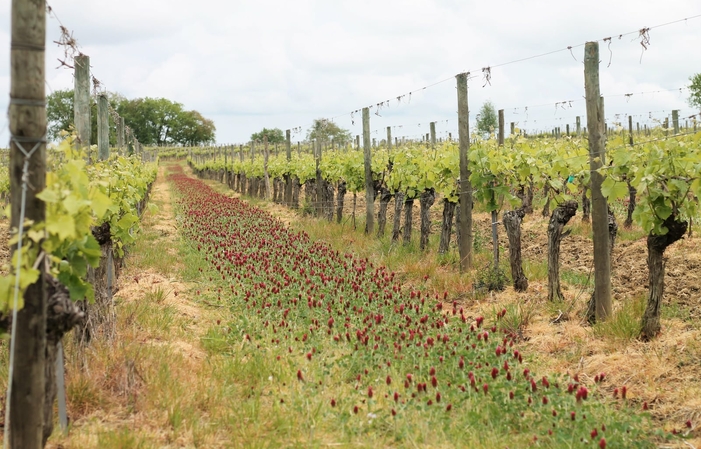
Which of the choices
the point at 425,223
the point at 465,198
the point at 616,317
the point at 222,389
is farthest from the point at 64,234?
the point at 425,223

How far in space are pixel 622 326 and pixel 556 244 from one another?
67.0 inches

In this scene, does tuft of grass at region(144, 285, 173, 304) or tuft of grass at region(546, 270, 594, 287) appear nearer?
tuft of grass at region(144, 285, 173, 304)

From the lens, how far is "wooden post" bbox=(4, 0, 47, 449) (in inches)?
125

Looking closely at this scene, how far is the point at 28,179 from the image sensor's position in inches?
126

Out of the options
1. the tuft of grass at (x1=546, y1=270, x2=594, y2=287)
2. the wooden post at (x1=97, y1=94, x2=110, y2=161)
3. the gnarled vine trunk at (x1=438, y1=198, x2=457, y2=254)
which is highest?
the wooden post at (x1=97, y1=94, x2=110, y2=161)

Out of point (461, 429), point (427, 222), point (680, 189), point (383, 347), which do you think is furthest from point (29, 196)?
point (427, 222)

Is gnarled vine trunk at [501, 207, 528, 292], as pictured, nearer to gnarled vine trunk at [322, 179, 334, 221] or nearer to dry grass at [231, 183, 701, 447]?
dry grass at [231, 183, 701, 447]

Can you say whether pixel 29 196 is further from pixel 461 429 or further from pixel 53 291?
pixel 461 429

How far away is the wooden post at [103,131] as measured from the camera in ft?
26.0

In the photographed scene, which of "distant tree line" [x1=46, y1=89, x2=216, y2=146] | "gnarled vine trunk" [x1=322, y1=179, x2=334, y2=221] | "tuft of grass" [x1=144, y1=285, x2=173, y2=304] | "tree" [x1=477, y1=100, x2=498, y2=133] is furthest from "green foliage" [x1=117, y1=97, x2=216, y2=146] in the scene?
"tuft of grass" [x1=144, y1=285, x2=173, y2=304]

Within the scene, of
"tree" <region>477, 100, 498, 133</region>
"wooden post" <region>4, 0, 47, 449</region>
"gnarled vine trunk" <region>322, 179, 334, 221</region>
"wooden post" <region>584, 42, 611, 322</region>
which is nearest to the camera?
"wooden post" <region>4, 0, 47, 449</region>

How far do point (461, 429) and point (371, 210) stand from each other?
32.2 feet

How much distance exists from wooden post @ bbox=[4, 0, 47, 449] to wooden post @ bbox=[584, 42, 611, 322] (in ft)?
17.7

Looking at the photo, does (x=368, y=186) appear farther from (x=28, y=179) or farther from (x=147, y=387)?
(x=28, y=179)
